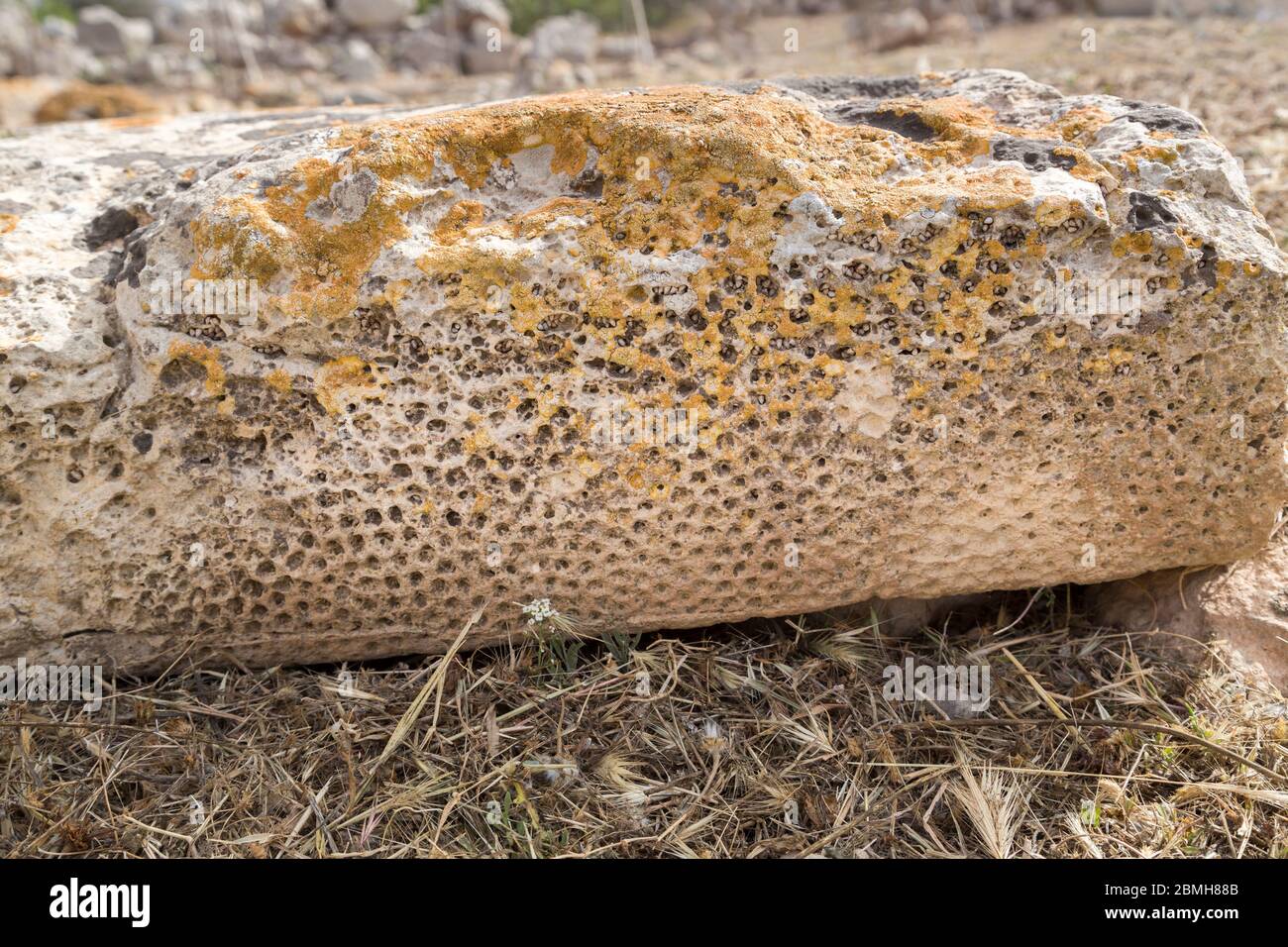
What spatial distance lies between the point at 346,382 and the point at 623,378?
2.07 feet

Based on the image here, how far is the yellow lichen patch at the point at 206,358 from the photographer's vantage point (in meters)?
2.46

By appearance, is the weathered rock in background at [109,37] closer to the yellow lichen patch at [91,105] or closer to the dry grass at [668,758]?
the yellow lichen patch at [91,105]

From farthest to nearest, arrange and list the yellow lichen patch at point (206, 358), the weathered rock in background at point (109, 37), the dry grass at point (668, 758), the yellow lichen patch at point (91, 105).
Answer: the weathered rock in background at point (109, 37) < the yellow lichen patch at point (91, 105) < the yellow lichen patch at point (206, 358) < the dry grass at point (668, 758)

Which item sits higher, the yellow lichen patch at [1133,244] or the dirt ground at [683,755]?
the yellow lichen patch at [1133,244]

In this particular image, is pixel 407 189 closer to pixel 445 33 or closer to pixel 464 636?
pixel 464 636

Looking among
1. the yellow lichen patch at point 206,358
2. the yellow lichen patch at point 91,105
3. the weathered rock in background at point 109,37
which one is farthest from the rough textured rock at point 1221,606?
the weathered rock in background at point 109,37

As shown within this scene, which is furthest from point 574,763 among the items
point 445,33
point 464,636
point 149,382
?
point 445,33

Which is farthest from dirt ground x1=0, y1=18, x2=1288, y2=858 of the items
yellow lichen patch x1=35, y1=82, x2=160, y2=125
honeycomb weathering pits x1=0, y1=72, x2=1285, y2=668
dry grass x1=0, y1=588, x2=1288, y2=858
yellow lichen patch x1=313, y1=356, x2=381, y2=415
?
yellow lichen patch x1=35, y1=82, x2=160, y2=125

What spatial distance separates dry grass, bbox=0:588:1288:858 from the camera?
2.36 meters

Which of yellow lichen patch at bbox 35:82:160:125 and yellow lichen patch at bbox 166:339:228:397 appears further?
yellow lichen patch at bbox 35:82:160:125

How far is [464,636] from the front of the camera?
8.69 feet

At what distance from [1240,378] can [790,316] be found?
108 centimetres

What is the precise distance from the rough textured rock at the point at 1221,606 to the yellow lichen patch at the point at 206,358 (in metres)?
2.34

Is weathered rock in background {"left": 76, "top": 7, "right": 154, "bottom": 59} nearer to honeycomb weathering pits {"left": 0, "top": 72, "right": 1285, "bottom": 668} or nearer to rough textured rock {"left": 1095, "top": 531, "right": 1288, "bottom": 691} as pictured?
honeycomb weathering pits {"left": 0, "top": 72, "right": 1285, "bottom": 668}
